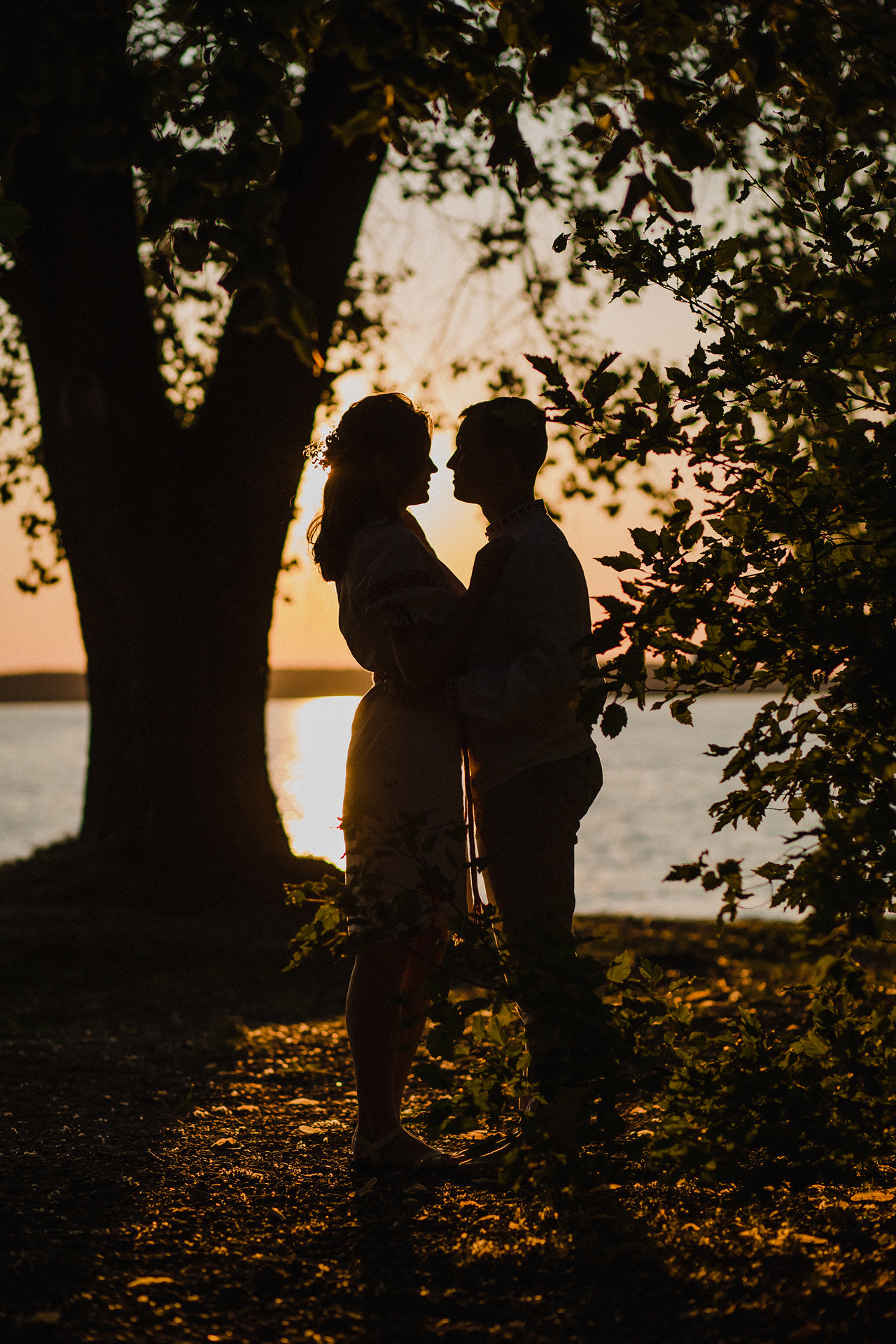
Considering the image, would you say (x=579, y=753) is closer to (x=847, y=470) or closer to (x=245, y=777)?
(x=847, y=470)

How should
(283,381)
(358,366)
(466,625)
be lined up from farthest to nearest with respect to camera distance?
(358,366)
(283,381)
(466,625)

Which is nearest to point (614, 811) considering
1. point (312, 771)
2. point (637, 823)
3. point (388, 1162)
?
point (637, 823)

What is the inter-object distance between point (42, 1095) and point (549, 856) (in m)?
2.54

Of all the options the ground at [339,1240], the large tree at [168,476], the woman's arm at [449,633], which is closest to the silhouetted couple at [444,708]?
the woman's arm at [449,633]

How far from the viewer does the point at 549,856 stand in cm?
324

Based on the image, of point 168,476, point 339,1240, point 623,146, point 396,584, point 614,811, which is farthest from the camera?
point 614,811

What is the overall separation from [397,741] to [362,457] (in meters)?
0.84

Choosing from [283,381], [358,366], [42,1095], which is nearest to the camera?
[42,1095]

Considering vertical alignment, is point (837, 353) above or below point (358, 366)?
below

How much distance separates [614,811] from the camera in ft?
136

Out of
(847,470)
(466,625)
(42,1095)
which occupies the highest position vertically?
(847,470)

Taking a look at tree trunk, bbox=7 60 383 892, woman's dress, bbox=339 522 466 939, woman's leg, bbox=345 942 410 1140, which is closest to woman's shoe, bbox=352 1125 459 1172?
woman's leg, bbox=345 942 410 1140

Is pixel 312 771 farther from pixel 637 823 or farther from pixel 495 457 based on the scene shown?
pixel 495 457

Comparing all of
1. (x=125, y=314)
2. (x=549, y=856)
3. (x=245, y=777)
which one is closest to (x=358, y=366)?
(x=125, y=314)
